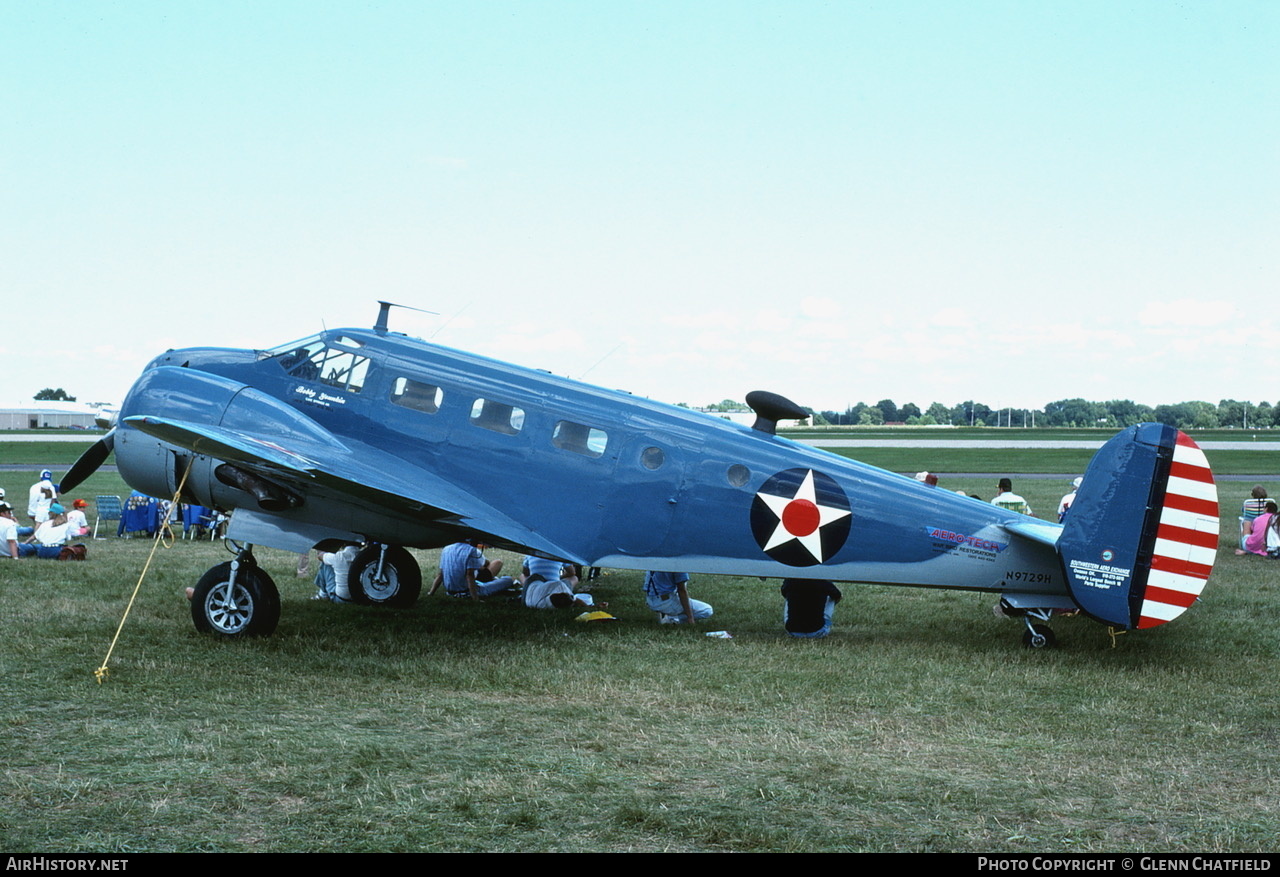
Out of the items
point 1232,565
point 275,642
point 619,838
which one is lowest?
point 275,642

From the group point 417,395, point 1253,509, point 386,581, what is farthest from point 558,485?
point 1253,509

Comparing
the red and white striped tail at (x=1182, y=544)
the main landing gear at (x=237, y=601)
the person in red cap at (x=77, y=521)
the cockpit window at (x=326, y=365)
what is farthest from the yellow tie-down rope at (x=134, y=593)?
the red and white striped tail at (x=1182, y=544)

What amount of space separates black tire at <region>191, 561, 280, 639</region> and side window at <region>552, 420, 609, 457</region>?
136 inches

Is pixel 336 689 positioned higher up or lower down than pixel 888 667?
lower down

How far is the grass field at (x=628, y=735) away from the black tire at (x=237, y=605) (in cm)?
33

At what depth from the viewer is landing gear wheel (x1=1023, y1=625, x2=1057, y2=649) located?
10969 millimetres

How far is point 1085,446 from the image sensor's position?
65.6m

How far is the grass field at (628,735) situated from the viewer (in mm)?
5770

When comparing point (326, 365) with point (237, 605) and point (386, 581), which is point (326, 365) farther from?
point (386, 581)

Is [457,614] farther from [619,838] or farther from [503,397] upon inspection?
[619,838]

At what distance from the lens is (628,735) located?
7.67m

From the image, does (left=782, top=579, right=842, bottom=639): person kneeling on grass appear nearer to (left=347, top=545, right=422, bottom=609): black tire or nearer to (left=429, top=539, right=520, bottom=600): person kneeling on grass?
(left=429, top=539, right=520, bottom=600): person kneeling on grass

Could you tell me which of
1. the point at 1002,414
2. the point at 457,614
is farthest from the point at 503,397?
the point at 1002,414

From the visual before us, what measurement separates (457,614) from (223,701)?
483 cm
